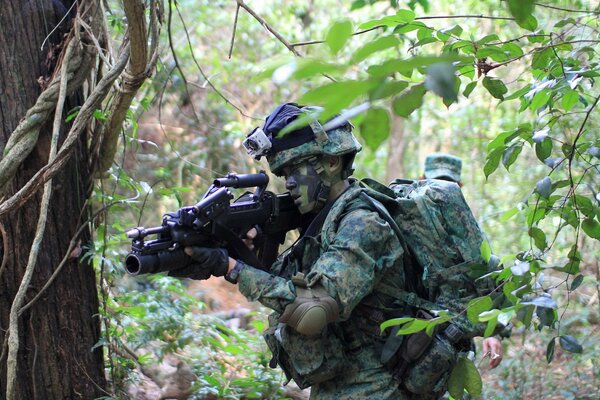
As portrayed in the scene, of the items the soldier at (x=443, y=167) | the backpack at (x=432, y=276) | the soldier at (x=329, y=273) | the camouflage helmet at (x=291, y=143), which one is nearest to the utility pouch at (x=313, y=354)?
the soldier at (x=329, y=273)

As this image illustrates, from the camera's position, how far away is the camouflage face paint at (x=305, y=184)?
10.4 feet

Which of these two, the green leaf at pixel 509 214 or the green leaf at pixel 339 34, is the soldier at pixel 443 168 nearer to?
the green leaf at pixel 509 214

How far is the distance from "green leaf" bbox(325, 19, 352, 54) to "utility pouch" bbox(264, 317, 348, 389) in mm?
2113

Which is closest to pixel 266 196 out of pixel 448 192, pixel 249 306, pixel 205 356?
pixel 448 192

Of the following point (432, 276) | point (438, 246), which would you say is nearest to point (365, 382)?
point (432, 276)

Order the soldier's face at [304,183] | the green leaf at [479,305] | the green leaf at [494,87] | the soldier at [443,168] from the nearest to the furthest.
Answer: the green leaf at [479,305] → the green leaf at [494,87] → the soldier's face at [304,183] → the soldier at [443,168]

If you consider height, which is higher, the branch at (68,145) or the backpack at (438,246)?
the branch at (68,145)

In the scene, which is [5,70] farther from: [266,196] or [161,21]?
[266,196]

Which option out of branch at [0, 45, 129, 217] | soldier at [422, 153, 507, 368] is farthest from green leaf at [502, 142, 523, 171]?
soldier at [422, 153, 507, 368]

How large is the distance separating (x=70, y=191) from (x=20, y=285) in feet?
1.54

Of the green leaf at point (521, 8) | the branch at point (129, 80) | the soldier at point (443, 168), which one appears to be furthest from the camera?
the soldier at point (443, 168)

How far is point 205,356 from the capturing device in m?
4.94

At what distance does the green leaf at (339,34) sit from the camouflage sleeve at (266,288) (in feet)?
6.11

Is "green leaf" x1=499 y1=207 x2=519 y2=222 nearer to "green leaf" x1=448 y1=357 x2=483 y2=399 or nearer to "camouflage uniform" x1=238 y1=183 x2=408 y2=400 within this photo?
"green leaf" x1=448 y1=357 x2=483 y2=399
